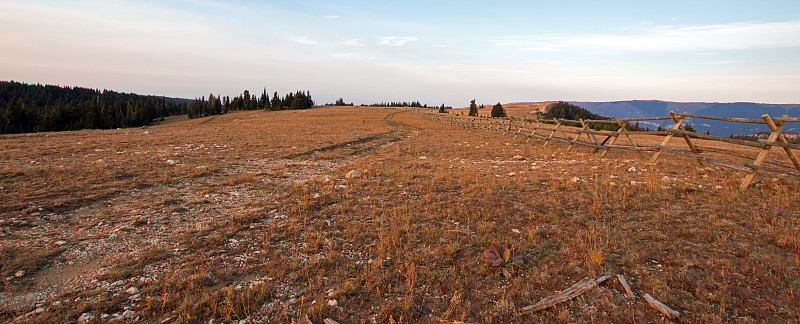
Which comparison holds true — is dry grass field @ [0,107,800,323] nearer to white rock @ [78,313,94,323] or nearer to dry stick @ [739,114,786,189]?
white rock @ [78,313,94,323]

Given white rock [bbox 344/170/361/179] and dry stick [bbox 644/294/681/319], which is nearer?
dry stick [bbox 644/294/681/319]

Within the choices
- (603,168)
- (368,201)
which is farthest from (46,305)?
(603,168)

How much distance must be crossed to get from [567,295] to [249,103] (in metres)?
128

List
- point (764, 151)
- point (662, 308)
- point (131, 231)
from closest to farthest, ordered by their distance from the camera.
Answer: point (662, 308) → point (131, 231) → point (764, 151)

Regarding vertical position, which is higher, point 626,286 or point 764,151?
point 764,151

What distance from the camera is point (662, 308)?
10.3 feet

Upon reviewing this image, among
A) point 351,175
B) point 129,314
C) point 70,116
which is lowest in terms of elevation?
point 129,314

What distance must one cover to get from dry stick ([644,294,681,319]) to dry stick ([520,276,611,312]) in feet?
1.50

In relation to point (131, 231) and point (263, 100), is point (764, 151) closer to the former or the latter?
point (131, 231)

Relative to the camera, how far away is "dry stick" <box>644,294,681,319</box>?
3057 millimetres

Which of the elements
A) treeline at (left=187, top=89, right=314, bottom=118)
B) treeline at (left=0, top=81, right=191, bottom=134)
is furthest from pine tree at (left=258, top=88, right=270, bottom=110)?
treeline at (left=0, top=81, right=191, bottom=134)

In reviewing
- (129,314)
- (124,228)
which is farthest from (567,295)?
(124,228)

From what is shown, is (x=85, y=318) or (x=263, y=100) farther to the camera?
(x=263, y=100)

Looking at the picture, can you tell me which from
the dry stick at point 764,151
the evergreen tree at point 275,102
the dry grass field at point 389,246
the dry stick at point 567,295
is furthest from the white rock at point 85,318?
the evergreen tree at point 275,102
